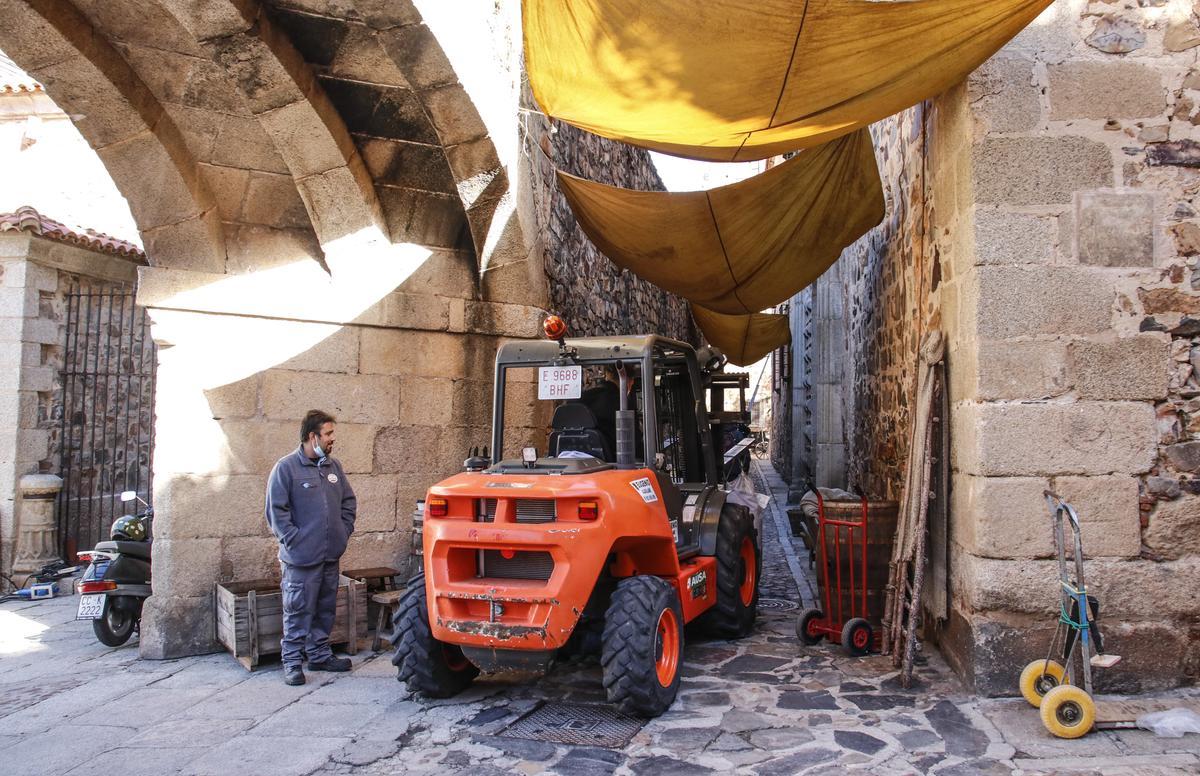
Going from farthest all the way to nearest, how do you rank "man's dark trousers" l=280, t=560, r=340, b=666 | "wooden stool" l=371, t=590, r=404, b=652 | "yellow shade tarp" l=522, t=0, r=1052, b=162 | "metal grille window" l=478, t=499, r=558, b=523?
1. "wooden stool" l=371, t=590, r=404, b=652
2. "man's dark trousers" l=280, t=560, r=340, b=666
3. "metal grille window" l=478, t=499, r=558, b=523
4. "yellow shade tarp" l=522, t=0, r=1052, b=162

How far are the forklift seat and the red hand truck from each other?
142 centimetres

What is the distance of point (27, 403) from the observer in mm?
7586

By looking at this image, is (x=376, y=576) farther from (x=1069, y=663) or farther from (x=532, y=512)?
(x=1069, y=663)

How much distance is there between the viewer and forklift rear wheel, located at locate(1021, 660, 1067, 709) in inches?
143

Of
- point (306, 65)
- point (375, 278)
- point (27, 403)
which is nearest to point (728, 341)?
point (375, 278)

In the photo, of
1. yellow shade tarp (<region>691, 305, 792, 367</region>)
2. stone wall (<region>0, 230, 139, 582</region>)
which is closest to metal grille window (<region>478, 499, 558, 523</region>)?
stone wall (<region>0, 230, 139, 582</region>)

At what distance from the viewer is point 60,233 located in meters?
7.62

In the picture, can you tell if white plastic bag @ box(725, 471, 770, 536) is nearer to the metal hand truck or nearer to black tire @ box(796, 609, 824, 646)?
black tire @ box(796, 609, 824, 646)

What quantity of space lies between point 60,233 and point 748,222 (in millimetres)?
6329

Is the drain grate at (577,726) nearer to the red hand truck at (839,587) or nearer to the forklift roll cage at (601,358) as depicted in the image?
the forklift roll cage at (601,358)

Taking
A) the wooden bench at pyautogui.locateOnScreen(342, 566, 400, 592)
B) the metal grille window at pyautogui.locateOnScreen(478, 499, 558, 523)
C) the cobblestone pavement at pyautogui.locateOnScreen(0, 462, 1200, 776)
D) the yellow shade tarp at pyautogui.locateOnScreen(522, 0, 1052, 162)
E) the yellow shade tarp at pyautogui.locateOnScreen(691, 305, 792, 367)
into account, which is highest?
the yellow shade tarp at pyautogui.locateOnScreen(522, 0, 1052, 162)

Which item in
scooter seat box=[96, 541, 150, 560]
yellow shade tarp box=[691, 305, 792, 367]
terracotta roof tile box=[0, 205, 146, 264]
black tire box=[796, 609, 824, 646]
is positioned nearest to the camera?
black tire box=[796, 609, 824, 646]

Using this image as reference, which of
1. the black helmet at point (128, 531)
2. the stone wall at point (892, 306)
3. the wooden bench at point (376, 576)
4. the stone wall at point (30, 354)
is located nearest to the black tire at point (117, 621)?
the black helmet at point (128, 531)

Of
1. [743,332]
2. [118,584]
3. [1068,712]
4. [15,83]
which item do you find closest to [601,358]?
[1068,712]
